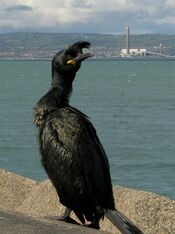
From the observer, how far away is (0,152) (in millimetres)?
34250

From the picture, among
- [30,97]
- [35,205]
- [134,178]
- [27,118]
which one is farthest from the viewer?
[30,97]

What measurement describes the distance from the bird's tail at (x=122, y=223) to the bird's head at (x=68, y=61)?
4.73ft

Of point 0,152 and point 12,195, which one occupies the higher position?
point 12,195

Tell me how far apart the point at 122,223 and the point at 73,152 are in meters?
0.85

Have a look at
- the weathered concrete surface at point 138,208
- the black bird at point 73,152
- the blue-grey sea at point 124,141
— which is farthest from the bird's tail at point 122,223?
the blue-grey sea at point 124,141

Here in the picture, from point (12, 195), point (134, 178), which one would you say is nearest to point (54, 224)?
point (12, 195)

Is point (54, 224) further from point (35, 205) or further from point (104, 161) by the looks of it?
point (35, 205)

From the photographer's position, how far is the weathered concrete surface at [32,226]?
297 inches

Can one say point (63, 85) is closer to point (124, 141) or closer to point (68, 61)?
point (68, 61)

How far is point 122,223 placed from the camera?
7.96 meters

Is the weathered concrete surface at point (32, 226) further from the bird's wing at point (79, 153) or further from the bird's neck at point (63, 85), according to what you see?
the bird's neck at point (63, 85)

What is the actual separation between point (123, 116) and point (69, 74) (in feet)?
143

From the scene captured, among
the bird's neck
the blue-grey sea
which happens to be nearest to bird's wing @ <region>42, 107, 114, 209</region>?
the bird's neck

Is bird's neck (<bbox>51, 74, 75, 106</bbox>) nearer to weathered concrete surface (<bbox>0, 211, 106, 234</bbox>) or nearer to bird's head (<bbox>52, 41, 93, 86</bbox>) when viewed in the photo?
bird's head (<bbox>52, 41, 93, 86</bbox>)
